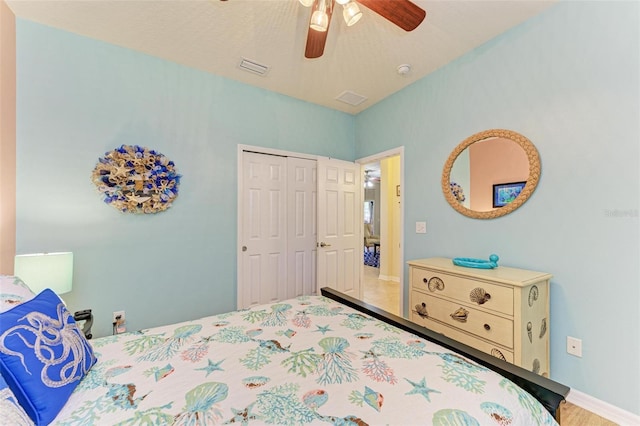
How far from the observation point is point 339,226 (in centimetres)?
350

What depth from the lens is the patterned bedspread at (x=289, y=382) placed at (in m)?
0.77

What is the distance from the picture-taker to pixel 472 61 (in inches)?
91.4

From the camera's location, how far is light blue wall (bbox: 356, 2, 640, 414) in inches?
62.0

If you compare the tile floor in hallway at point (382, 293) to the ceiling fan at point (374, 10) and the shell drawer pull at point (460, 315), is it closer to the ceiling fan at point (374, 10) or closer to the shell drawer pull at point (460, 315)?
the shell drawer pull at point (460, 315)

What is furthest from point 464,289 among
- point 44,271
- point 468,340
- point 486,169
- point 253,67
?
point 44,271

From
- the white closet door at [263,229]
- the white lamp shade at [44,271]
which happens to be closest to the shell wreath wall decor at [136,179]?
the white lamp shade at [44,271]

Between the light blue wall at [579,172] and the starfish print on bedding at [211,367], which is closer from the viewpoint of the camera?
the starfish print on bedding at [211,367]

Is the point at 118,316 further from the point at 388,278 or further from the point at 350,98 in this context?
the point at 388,278

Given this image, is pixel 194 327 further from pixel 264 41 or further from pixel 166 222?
pixel 264 41

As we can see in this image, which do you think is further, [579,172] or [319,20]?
Result: [579,172]

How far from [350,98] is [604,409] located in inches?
136

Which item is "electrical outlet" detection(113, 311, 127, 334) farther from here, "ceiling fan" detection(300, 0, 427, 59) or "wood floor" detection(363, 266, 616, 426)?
"wood floor" detection(363, 266, 616, 426)

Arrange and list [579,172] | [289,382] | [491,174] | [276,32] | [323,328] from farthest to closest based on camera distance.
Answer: [491,174]
[276,32]
[579,172]
[323,328]
[289,382]

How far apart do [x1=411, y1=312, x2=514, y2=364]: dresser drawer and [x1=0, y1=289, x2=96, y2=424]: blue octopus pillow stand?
216 cm
